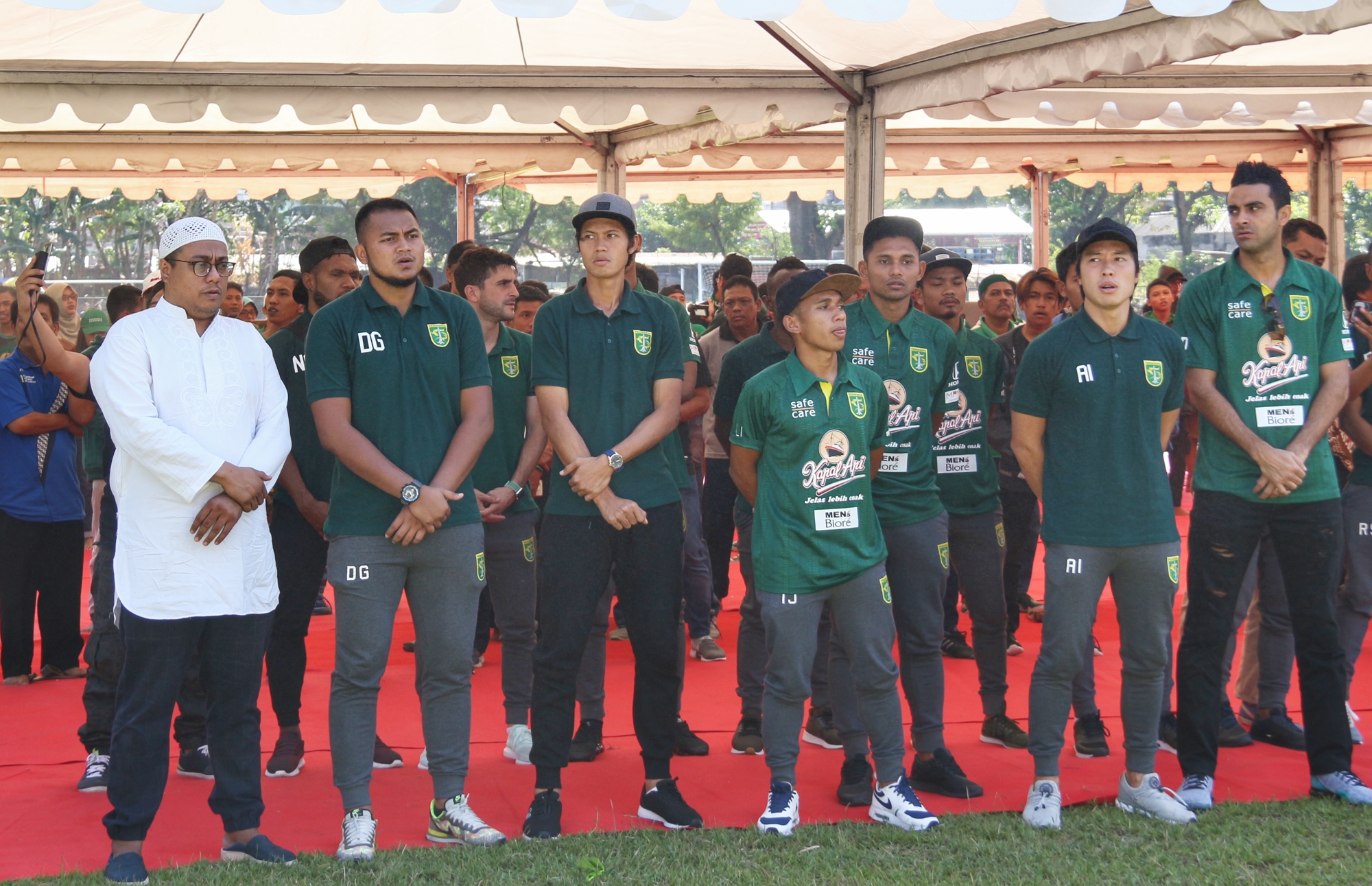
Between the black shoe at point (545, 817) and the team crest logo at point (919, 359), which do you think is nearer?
the black shoe at point (545, 817)

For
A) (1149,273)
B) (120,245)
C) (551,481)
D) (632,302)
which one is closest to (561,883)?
(551,481)

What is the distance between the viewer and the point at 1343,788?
4.23 meters

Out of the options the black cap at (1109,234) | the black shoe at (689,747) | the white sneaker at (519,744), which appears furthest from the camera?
the black shoe at (689,747)

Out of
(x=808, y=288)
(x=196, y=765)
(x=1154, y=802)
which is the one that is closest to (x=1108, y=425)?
(x=808, y=288)

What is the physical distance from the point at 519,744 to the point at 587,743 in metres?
0.27

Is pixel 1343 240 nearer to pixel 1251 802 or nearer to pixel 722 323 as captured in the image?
pixel 722 323

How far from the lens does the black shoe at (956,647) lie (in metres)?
6.58

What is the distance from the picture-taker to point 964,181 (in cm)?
1240

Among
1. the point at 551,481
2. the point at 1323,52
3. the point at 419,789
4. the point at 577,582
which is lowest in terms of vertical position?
the point at 419,789

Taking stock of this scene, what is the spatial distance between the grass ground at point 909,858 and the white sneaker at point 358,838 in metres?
0.05

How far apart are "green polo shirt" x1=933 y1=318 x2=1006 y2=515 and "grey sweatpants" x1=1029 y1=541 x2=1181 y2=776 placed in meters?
0.78

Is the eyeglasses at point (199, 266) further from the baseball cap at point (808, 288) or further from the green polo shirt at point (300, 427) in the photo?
the baseball cap at point (808, 288)

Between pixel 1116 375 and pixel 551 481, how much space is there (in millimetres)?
1913

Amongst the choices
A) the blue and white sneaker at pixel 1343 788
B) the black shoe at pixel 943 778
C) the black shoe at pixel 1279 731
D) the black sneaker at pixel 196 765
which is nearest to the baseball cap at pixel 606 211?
the black shoe at pixel 943 778
